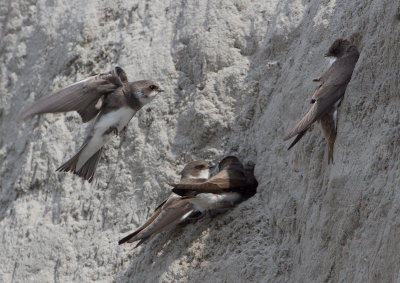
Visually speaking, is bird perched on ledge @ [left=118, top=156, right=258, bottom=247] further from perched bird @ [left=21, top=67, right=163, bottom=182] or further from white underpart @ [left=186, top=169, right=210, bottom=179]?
perched bird @ [left=21, top=67, right=163, bottom=182]

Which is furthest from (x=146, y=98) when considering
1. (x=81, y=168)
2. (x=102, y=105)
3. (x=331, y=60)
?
(x=331, y=60)

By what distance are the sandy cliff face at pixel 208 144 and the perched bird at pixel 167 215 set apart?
12cm

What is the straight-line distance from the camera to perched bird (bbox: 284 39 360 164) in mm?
3907

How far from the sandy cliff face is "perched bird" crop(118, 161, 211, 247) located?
0.39 feet

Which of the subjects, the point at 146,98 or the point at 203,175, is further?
the point at 146,98

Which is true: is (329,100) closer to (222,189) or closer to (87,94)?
(222,189)

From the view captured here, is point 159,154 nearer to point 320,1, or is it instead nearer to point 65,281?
point 65,281

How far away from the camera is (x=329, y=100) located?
394 cm

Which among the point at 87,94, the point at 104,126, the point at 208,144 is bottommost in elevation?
the point at 208,144

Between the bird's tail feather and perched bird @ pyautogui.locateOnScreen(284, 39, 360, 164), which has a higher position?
perched bird @ pyautogui.locateOnScreen(284, 39, 360, 164)

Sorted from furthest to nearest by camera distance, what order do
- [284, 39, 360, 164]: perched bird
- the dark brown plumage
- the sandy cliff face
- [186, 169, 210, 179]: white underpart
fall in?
1. [186, 169, 210, 179]: white underpart
2. the dark brown plumage
3. [284, 39, 360, 164]: perched bird
4. the sandy cliff face

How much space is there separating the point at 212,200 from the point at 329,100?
1.02m

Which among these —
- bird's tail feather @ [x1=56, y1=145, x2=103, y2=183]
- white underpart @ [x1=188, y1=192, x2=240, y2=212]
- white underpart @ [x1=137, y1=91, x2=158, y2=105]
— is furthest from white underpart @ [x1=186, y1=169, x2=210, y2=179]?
bird's tail feather @ [x1=56, y1=145, x2=103, y2=183]

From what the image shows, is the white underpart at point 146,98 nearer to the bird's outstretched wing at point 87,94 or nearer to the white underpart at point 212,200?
the bird's outstretched wing at point 87,94
